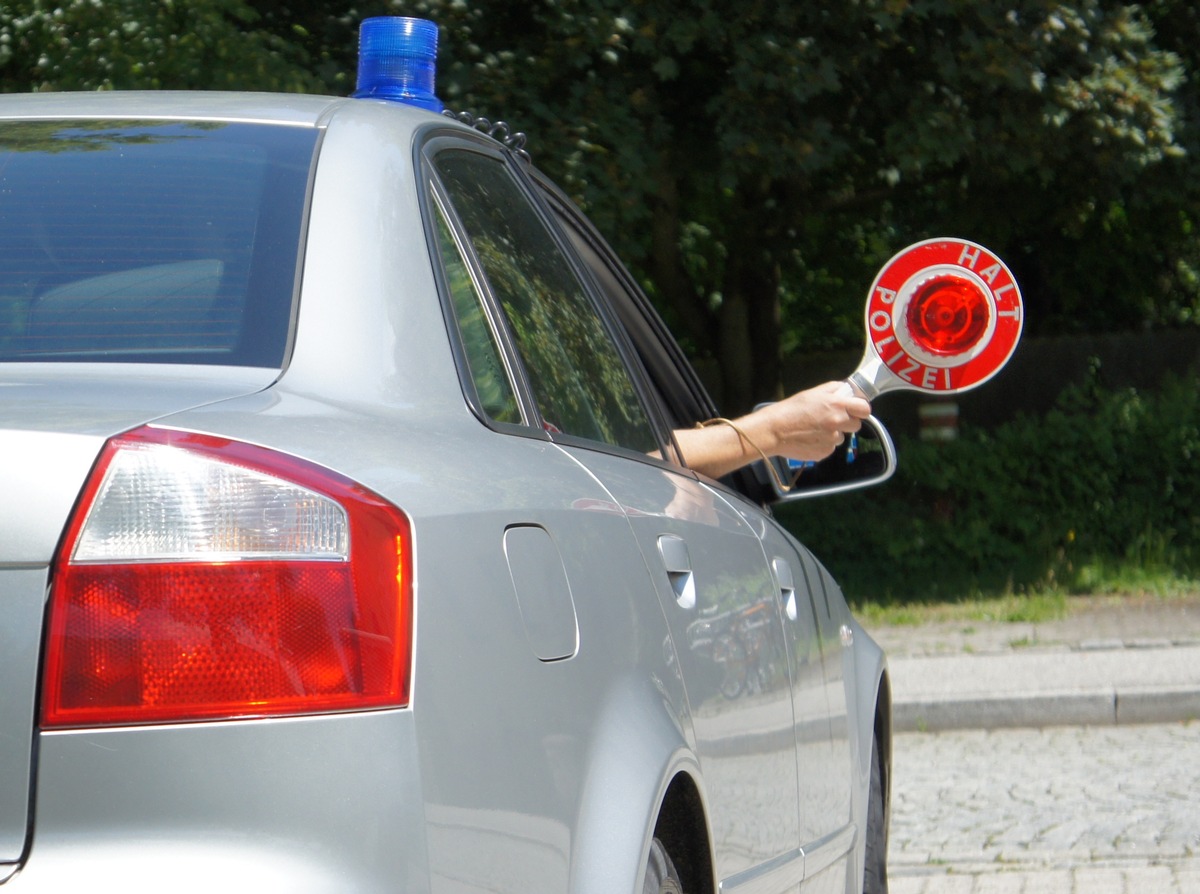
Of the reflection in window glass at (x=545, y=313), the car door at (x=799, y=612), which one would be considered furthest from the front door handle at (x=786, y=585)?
the reflection in window glass at (x=545, y=313)

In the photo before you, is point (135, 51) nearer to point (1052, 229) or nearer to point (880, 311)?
point (880, 311)

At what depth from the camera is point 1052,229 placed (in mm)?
15273

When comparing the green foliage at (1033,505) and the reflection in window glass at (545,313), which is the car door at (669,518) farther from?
the green foliage at (1033,505)

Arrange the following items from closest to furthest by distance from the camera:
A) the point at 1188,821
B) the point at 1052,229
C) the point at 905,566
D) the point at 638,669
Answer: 1. the point at 638,669
2. the point at 1188,821
3. the point at 905,566
4. the point at 1052,229

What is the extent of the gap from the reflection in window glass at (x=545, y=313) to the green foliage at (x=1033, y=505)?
34.7ft

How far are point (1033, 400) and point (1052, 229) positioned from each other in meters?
1.71

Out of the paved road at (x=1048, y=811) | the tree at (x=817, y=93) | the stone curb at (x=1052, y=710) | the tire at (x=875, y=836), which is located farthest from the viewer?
the tree at (x=817, y=93)

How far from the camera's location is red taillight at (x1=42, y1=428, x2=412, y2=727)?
4.85 feet

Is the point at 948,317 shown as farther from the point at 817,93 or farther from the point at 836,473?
the point at 817,93

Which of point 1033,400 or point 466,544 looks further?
point 1033,400

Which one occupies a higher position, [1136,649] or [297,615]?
[297,615]

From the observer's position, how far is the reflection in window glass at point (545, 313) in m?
2.35

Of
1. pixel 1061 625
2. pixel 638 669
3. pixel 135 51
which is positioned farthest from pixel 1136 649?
pixel 638 669

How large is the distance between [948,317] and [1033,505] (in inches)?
422
